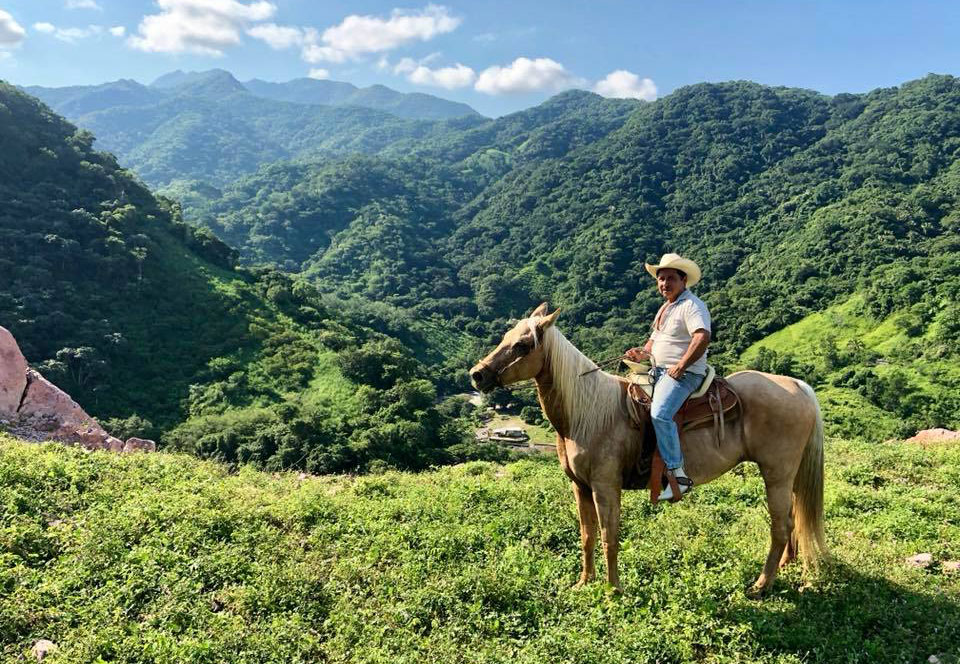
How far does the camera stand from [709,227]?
107 m

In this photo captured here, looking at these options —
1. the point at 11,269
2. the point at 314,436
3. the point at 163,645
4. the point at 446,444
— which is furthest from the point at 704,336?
the point at 11,269

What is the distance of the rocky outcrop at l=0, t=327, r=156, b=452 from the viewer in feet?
35.3

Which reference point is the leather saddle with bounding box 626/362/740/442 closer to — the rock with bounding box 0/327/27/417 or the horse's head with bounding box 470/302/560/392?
the horse's head with bounding box 470/302/560/392

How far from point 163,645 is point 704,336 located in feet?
17.4

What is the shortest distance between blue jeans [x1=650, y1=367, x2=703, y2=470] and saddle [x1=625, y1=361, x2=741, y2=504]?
109 mm

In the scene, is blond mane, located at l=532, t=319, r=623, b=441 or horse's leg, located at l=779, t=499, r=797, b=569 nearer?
blond mane, located at l=532, t=319, r=623, b=441

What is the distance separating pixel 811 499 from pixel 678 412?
180 centimetres

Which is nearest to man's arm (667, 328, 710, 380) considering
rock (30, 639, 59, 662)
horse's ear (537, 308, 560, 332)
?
horse's ear (537, 308, 560, 332)

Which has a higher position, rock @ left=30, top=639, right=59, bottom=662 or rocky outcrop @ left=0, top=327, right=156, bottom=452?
rock @ left=30, top=639, right=59, bottom=662

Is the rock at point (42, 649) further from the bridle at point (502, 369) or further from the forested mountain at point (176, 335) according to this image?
the forested mountain at point (176, 335)

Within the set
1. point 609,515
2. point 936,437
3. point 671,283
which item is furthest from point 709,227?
point 609,515

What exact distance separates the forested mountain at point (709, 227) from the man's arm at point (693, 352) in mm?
37825

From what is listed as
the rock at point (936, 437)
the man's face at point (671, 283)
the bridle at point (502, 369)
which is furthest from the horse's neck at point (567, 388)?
the rock at point (936, 437)

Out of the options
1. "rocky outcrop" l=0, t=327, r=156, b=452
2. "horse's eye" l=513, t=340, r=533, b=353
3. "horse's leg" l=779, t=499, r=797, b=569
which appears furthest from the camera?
"rocky outcrop" l=0, t=327, r=156, b=452
